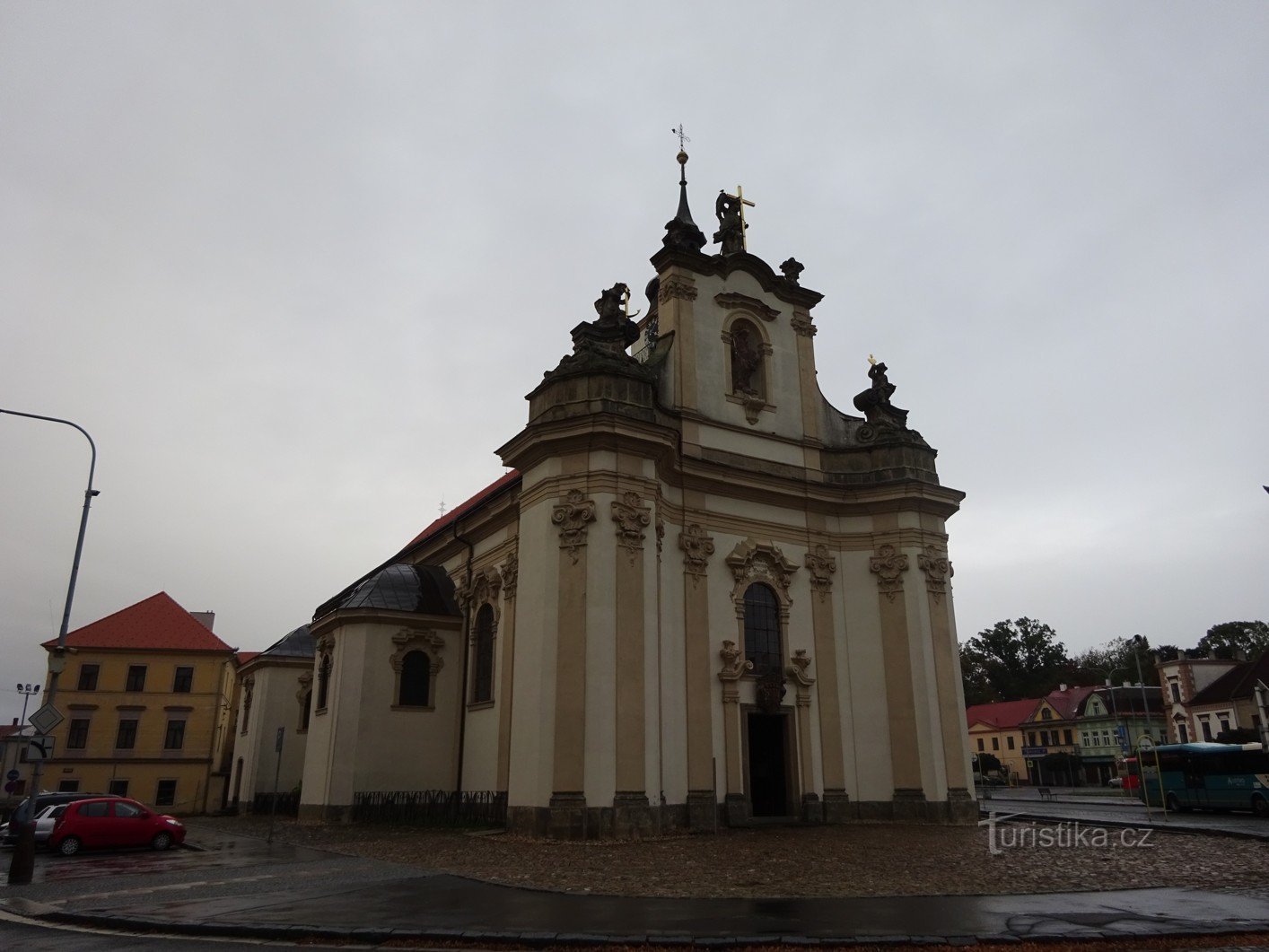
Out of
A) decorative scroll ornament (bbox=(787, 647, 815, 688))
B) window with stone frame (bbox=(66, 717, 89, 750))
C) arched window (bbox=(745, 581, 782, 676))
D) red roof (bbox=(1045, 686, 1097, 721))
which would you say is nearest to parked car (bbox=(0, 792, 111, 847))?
arched window (bbox=(745, 581, 782, 676))

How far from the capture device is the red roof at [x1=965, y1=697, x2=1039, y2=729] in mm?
79912

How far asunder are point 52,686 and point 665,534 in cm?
1403

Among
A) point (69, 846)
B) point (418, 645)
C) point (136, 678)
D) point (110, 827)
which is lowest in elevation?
point (69, 846)

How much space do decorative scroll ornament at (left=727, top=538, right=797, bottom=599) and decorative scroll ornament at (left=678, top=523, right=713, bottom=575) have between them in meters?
0.85

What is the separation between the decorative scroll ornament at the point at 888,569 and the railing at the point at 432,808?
40.6ft

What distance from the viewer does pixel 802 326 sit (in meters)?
29.1

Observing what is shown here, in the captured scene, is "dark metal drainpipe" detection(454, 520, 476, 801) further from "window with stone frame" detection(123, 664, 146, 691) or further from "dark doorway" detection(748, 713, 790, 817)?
"window with stone frame" detection(123, 664, 146, 691)

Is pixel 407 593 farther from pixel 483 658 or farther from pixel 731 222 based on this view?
pixel 731 222

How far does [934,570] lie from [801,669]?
5.15 meters

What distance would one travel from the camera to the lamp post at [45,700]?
14.2 m

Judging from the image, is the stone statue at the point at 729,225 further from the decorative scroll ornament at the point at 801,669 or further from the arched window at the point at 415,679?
the arched window at the point at 415,679

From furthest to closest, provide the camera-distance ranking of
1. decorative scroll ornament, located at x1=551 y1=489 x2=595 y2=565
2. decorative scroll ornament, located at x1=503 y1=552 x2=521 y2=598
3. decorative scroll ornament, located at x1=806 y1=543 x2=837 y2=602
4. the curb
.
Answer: decorative scroll ornament, located at x1=806 y1=543 x2=837 y2=602
decorative scroll ornament, located at x1=503 y1=552 x2=521 y2=598
decorative scroll ornament, located at x1=551 y1=489 x2=595 y2=565
the curb

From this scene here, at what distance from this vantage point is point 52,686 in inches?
606

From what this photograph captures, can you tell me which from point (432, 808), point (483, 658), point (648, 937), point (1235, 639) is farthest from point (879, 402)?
point (1235, 639)
